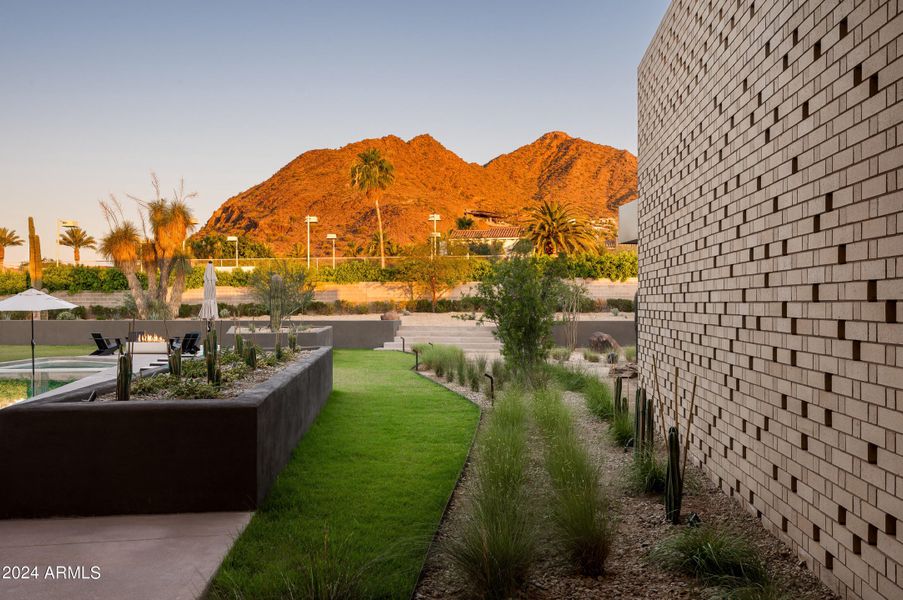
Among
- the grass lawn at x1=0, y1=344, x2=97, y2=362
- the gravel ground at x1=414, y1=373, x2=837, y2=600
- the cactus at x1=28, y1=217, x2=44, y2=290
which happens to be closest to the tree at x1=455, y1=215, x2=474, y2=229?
the cactus at x1=28, y1=217, x2=44, y2=290

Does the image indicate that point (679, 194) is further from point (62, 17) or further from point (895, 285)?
point (62, 17)

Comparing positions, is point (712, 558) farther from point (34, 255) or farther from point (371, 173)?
point (371, 173)

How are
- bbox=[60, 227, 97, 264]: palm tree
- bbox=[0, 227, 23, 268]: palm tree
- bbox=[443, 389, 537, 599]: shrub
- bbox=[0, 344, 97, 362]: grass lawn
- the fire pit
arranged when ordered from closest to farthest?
bbox=[443, 389, 537, 599]: shrub
the fire pit
bbox=[0, 344, 97, 362]: grass lawn
bbox=[0, 227, 23, 268]: palm tree
bbox=[60, 227, 97, 264]: palm tree

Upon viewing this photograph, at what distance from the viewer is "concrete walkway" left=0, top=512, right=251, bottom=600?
3223mm

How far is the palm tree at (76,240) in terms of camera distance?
66.5 metres

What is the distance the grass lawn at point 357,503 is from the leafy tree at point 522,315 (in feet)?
5.46

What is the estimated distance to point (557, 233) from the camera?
40.3 meters

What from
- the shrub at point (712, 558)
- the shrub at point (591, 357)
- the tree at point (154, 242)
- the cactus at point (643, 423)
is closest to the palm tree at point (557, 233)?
the tree at point (154, 242)

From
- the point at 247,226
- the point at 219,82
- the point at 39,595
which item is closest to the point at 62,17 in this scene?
the point at 39,595

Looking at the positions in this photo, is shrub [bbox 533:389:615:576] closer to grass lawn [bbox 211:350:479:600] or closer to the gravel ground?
the gravel ground

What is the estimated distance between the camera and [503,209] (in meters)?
139

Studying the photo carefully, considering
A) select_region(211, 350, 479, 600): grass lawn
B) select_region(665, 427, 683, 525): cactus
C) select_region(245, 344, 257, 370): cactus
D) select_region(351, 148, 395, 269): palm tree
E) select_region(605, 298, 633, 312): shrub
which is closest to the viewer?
select_region(211, 350, 479, 600): grass lawn

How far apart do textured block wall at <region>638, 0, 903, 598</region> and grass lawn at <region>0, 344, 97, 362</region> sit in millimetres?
19613

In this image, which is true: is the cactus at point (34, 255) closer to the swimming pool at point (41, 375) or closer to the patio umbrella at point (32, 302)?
the swimming pool at point (41, 375)
